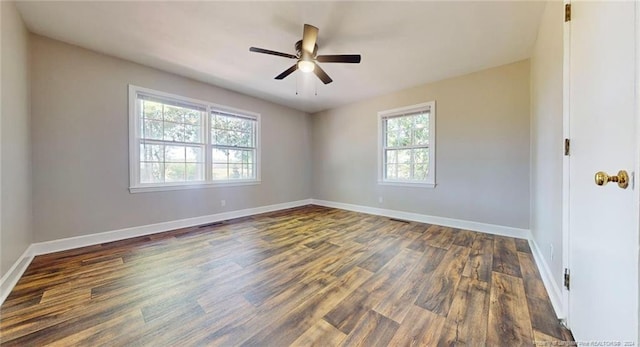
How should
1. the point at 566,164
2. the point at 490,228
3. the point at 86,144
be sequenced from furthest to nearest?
the point at 490,228
the point at 86,144
the point at 566,164

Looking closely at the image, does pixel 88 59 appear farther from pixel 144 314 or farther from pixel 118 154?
pixel 144 314

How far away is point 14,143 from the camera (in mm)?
2084

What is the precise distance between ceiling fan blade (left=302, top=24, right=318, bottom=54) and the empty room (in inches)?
6.5

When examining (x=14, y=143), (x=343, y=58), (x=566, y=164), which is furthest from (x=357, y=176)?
(x=14, y=143)

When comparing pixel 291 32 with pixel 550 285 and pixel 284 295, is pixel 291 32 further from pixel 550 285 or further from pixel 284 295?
pixel 550 285

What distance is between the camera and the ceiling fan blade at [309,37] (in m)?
2.16

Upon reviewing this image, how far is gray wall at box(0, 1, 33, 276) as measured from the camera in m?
1.88

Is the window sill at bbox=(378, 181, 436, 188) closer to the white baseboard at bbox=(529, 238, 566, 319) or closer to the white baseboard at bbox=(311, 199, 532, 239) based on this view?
the white baseboard at bbox=(311, 199, 532, 239)

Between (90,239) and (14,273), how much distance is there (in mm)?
946

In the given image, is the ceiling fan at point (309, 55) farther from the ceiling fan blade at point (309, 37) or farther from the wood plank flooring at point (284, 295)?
the wood plank flooring at point (284, 295)

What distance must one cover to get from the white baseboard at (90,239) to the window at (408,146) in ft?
10.1

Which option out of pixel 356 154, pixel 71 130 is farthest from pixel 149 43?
pixel 356 154

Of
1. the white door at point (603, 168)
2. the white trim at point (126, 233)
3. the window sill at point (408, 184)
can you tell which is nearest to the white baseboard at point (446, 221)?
the window sill at point (408, 184)

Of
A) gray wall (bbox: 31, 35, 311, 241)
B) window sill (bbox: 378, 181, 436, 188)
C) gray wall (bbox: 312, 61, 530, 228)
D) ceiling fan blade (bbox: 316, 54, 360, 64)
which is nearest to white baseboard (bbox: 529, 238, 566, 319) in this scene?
gray wall (bbox: 312, 61, 530, 228)
